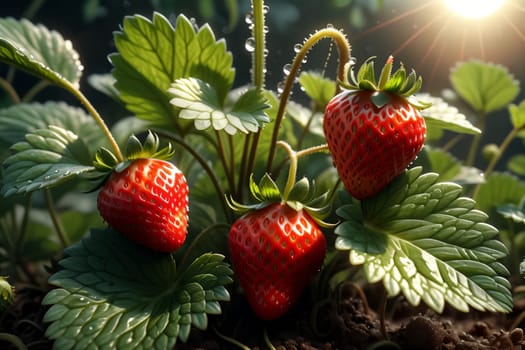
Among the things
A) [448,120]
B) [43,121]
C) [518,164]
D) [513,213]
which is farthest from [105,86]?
[518,164]

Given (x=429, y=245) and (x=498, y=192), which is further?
(x=498, y=192)

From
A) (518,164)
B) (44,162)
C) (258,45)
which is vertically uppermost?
(258,45)

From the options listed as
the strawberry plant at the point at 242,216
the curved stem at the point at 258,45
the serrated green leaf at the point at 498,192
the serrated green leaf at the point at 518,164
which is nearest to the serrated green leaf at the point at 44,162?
the strawberry plant at the point at 242,216

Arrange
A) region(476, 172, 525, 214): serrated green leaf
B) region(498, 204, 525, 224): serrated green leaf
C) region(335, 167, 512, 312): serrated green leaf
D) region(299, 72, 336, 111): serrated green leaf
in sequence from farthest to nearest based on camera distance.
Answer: region(476, 172, 525, 214): serrated green leaf → region(299, 72, 336, 111): serrated green leaf → region(498, 204, 525, 224): serrated green leaf → region(335, 167, 512, 312): serrated green leaf

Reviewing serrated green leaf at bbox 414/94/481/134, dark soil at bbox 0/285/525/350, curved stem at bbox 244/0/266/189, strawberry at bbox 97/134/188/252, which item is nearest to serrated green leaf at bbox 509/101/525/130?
serrated green leaf at bbox 414/94/481/134

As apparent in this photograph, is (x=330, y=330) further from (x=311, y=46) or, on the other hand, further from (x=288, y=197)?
(x=311, y=46)

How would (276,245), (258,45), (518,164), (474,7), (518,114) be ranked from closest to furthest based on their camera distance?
(276,245)
(258,45)
(518,114)
(518,164)
(474,7)

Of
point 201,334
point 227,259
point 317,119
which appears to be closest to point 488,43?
point 317,119

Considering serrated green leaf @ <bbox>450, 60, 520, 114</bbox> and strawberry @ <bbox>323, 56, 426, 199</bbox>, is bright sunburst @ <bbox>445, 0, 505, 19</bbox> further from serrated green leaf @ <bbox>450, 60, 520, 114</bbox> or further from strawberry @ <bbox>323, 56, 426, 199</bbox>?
strawberry @ <bbox>323, 56, 426, 199</bbox>
